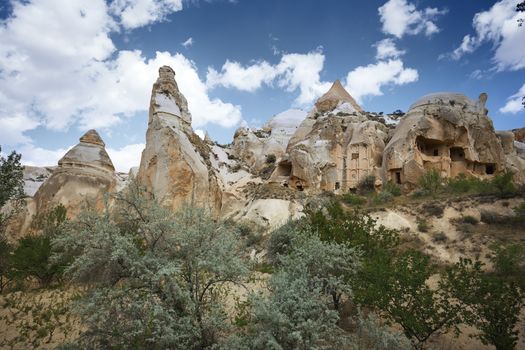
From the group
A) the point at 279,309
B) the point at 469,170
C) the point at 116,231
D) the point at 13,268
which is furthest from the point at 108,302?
the point at 469,170

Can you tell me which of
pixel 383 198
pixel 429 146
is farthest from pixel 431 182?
pixel 429 146

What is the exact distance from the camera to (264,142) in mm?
37219

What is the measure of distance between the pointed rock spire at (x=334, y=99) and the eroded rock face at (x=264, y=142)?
149 inches

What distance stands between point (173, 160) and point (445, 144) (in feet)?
63.0

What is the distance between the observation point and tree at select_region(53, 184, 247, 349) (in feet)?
17.9

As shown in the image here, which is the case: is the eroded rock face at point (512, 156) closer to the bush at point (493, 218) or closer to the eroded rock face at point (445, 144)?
the eroded rock face at point (445, 144)

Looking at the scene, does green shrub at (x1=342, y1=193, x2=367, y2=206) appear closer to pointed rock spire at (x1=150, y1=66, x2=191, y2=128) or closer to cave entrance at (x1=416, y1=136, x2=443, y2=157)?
cave entrance at (x1=416, y1=136, x2=443, y2=157)

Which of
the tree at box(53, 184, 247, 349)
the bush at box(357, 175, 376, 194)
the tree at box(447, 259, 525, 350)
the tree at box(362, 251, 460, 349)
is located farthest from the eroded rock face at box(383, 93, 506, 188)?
the tree at box(53, 184, 247, 349)

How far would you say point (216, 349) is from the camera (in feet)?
17.9

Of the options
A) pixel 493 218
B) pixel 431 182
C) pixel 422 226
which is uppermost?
pixel 431 182

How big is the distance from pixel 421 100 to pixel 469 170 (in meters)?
6.40

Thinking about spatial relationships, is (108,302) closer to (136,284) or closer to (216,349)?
(136,284)

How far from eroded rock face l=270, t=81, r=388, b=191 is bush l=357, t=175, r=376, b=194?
0.53 m

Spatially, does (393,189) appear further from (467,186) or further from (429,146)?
(429,146)
